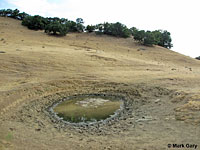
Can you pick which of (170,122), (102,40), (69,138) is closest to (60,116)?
(69,138)

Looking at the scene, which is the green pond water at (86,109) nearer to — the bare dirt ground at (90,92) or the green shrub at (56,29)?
the bare dirt ground at (90,92)

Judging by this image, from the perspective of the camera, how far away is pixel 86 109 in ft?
28.5

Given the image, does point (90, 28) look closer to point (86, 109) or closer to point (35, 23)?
point (35, 23)

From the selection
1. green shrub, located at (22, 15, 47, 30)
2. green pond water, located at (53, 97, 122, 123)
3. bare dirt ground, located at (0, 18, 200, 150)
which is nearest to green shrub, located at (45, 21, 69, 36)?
green shrub, located at (22, 15, 47, 30)

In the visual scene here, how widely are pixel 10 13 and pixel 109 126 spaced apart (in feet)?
124

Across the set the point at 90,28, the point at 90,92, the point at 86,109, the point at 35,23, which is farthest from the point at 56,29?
the point at 86,109

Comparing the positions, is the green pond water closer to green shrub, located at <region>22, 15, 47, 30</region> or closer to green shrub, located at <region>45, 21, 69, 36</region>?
green shrub, located at <region>45, 21, 69, 36</region>

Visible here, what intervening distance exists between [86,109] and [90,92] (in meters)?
2.29

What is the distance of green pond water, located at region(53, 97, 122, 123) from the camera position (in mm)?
7859

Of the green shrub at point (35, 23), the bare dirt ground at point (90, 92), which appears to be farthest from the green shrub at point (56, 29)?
the bare dirt ground at point (90, 92)

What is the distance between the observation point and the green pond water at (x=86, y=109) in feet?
25.8

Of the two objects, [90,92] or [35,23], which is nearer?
[90,92]

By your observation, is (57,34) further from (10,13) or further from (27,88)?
(27,88)

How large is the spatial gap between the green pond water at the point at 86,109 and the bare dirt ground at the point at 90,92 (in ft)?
2.03
